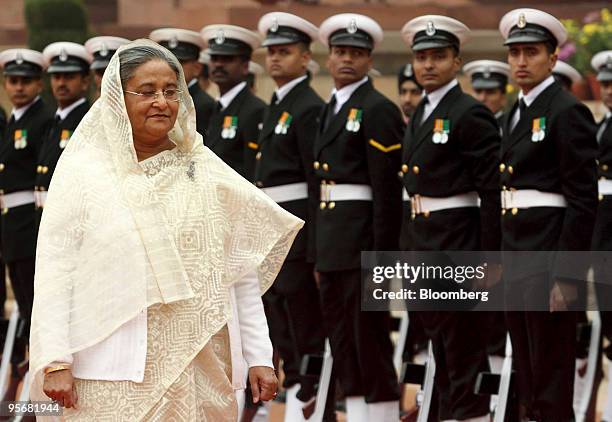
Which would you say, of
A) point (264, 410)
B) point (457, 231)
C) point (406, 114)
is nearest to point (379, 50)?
point (406, 114)

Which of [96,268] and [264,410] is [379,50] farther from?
[96,268]

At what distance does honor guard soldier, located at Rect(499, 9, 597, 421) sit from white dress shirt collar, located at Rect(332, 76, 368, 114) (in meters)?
1.10

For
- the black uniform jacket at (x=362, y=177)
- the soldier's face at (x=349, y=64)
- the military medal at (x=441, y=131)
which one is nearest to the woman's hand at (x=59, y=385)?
the military medal at (x=441, y=131)

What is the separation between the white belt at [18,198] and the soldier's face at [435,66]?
3.04m

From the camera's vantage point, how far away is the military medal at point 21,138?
891 cm

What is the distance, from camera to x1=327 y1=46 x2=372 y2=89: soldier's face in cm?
736

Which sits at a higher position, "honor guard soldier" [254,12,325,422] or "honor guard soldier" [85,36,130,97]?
"honor guard soldier" [85,36,130,97]

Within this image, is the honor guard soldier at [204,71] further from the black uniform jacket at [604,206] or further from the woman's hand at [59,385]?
the woman's hand at [59,385]

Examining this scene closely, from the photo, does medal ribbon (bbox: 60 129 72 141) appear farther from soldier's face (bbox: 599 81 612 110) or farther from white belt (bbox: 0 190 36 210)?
soldier's face (bbox: 599 81 612 110)

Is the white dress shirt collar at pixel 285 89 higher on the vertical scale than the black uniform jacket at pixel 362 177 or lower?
higher

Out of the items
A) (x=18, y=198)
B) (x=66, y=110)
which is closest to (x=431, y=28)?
(x=66, y=110)

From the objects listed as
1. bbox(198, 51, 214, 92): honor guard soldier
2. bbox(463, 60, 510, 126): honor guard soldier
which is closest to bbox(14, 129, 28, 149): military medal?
bbox(198, 51, 214, 92): honor guard soldier

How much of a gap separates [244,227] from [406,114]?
4.48 m

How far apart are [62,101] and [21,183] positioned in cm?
60
